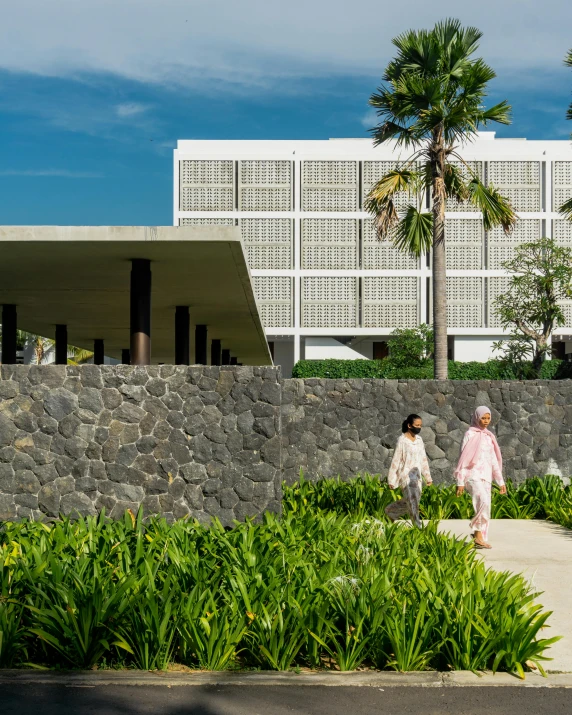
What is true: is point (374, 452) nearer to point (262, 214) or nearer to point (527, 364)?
point (527, 364)

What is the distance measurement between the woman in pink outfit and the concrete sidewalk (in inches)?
12.3

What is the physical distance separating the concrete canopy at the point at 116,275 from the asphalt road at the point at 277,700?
6663 mm

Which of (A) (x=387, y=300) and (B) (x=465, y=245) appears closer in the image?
(A) (x=387, y=300)

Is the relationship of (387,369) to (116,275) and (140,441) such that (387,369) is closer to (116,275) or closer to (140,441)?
(116,275)

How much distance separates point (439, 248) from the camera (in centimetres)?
2367

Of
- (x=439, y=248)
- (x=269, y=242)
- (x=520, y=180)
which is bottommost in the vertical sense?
(x=439, y=248)

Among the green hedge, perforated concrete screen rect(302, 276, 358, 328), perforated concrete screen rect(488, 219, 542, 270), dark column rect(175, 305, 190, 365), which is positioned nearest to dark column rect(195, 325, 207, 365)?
dark column rect(175, 305, 190, 365)

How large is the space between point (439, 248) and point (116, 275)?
36.4 feet

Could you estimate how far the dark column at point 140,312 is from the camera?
1327 cm

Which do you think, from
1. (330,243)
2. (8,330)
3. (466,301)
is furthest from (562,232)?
(8,330)

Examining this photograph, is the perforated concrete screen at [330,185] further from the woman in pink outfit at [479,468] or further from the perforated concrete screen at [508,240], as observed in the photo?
the woman in pink outfit at [479,468]

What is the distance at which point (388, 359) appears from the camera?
56281 mm

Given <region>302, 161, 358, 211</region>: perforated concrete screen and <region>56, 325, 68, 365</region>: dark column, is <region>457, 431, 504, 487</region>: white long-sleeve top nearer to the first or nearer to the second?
<region>56, 325, 68, 365</region>: dark column

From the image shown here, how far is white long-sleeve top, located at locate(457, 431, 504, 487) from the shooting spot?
1122 centimetres
